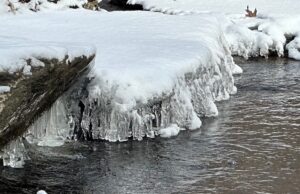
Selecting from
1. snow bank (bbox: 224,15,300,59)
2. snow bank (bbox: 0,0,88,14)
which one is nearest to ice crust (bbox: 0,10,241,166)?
snow bank (bbox: 0,0,88,14)

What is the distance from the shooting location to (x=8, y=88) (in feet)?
15.9

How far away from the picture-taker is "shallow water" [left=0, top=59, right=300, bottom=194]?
5371 millimetres

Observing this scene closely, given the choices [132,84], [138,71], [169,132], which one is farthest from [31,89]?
[169,132]

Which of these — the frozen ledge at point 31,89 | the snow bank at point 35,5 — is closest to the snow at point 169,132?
the frozen ledge at point 31,89

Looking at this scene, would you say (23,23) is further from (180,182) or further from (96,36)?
(180,182)

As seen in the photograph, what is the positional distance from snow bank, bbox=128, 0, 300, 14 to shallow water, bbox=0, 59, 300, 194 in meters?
9.61

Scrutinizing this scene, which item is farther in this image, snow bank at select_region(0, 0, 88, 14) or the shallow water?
snow bank at select_region(0, 0, 88, 14)

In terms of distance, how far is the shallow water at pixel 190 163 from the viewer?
5.37 m

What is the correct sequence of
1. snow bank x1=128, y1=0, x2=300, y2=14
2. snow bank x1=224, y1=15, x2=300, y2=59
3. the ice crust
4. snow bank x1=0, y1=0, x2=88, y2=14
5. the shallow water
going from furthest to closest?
1. snow bank x1=128, y1=0, x2=300, y2=14
2. snow bank x1=224, y1=15, x2=300, y2=59
3. snow bank x1=0, y1=0, x2=88, y2=14
4. the ice crust
5. the shallow water

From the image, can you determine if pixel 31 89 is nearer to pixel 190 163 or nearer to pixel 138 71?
pixel 190 163

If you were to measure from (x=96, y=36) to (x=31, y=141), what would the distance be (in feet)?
9.33

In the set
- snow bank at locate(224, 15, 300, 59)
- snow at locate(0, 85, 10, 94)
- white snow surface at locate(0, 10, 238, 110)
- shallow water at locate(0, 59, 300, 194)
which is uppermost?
snow at locate(0, 85, 10, 94)

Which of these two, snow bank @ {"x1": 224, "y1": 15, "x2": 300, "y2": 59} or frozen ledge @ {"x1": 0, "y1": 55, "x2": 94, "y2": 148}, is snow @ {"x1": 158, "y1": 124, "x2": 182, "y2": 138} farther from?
snow bank @ {"x1": 224, "y1": 15, "x2": 300, "y2": 59}

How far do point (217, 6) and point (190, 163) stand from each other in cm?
1339
